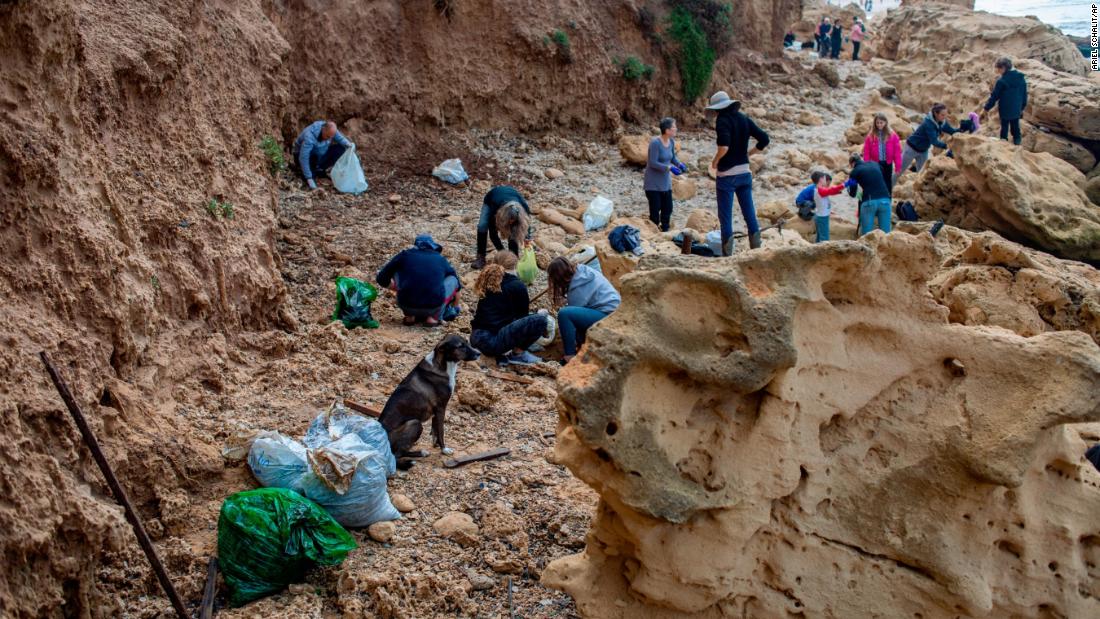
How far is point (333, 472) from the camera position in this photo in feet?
17.5

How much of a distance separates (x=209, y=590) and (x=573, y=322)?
400 centimetres

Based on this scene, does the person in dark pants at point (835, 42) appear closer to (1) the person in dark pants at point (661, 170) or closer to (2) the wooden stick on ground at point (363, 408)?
(1) the person in dark pants at point (661, 170)

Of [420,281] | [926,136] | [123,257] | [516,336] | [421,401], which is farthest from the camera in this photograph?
[926,136]

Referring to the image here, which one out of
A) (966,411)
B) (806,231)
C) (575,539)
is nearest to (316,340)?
(575,539)

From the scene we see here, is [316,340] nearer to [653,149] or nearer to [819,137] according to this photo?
[653,149]

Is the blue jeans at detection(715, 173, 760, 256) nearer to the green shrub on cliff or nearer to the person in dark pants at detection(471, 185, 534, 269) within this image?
the person in dark pants at detection(471, 185, 534, 269)

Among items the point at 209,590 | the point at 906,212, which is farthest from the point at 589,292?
the point at 906,212

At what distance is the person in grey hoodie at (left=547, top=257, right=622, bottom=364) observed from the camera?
801 centimetres

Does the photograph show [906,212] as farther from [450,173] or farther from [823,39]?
[823,39]

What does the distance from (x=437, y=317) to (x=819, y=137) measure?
35.9 feet

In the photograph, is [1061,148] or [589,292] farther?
[1061,148]

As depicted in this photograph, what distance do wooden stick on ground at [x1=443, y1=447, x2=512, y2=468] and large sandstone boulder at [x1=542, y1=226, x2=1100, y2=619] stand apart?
168cm

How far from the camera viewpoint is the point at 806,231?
40.9 ft

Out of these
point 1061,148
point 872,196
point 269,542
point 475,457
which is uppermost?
point 872,196
